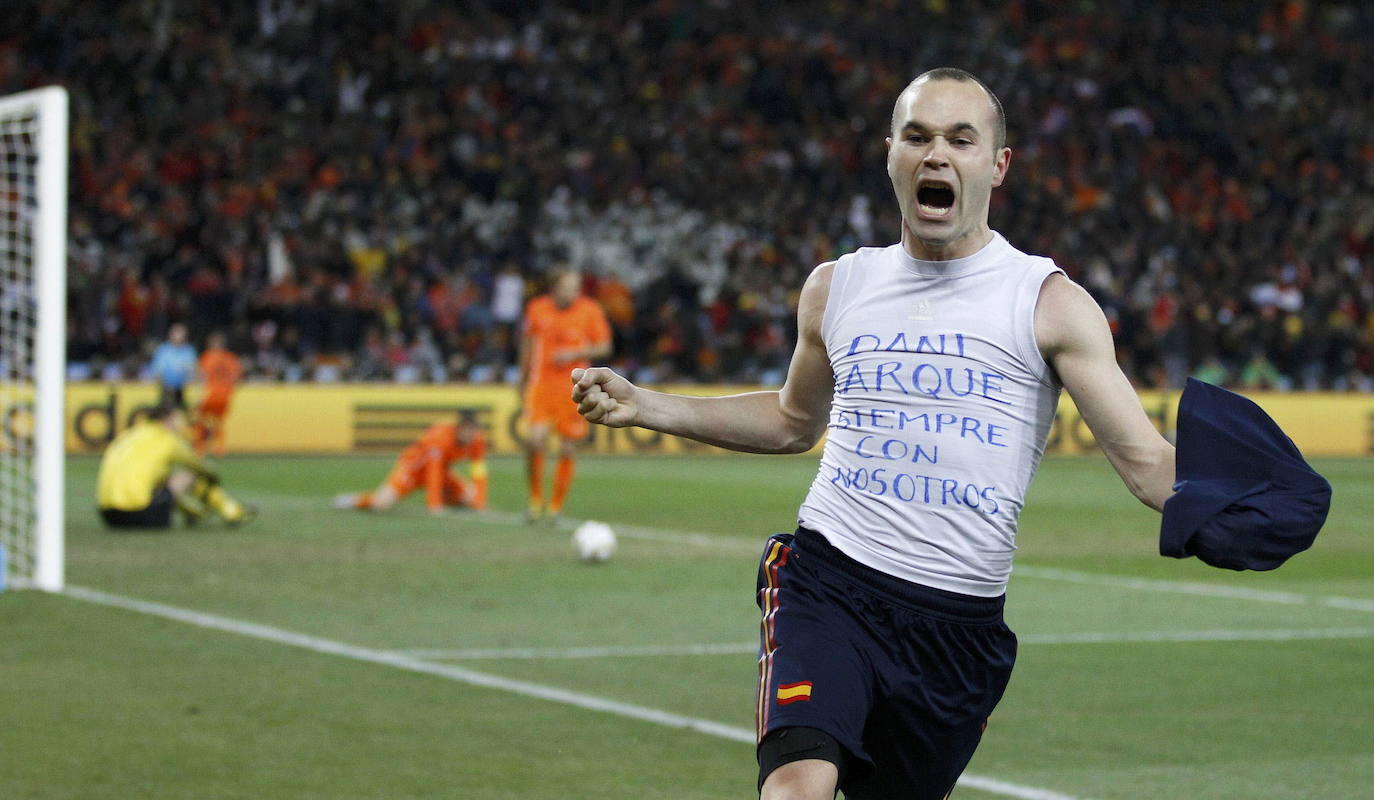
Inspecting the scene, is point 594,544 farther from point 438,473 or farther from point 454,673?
point 454,673

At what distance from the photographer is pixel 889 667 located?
3955 millimetres

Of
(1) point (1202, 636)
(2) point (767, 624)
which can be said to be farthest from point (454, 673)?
(2) point (767, 624)

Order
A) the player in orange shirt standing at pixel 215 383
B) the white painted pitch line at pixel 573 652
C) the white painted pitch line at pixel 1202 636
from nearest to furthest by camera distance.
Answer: the white painted pitch line at pixel 573 652
the white painted pitch line at pixel 1202 636
the player in orange shirt standing at pixel 215 383

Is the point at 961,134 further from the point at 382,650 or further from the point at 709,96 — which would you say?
the point at 709,96

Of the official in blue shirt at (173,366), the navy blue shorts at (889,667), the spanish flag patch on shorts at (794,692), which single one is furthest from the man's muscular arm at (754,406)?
the official in blue shirt at (173,366)

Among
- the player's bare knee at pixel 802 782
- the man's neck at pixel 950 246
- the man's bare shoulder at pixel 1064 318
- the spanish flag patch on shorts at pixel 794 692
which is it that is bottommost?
the player's bare knee at pixel 802 782

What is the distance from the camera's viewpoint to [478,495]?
17547 millimetres

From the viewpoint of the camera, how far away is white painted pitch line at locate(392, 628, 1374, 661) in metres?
9.07

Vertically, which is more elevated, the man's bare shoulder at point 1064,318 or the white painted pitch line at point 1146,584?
the man's bare shoulder at point 1064,318

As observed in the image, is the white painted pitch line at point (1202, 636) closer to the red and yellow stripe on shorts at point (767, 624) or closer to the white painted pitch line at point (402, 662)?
the white painted pitch line at point (402, 662)

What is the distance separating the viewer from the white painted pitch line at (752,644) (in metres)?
9.07

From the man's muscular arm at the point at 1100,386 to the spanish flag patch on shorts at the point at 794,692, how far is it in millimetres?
770

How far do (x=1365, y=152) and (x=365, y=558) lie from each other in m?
28.0

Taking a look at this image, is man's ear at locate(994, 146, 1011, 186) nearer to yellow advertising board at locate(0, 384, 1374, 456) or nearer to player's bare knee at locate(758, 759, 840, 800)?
player's bare knee at locate(758, 759, 840, 800)
